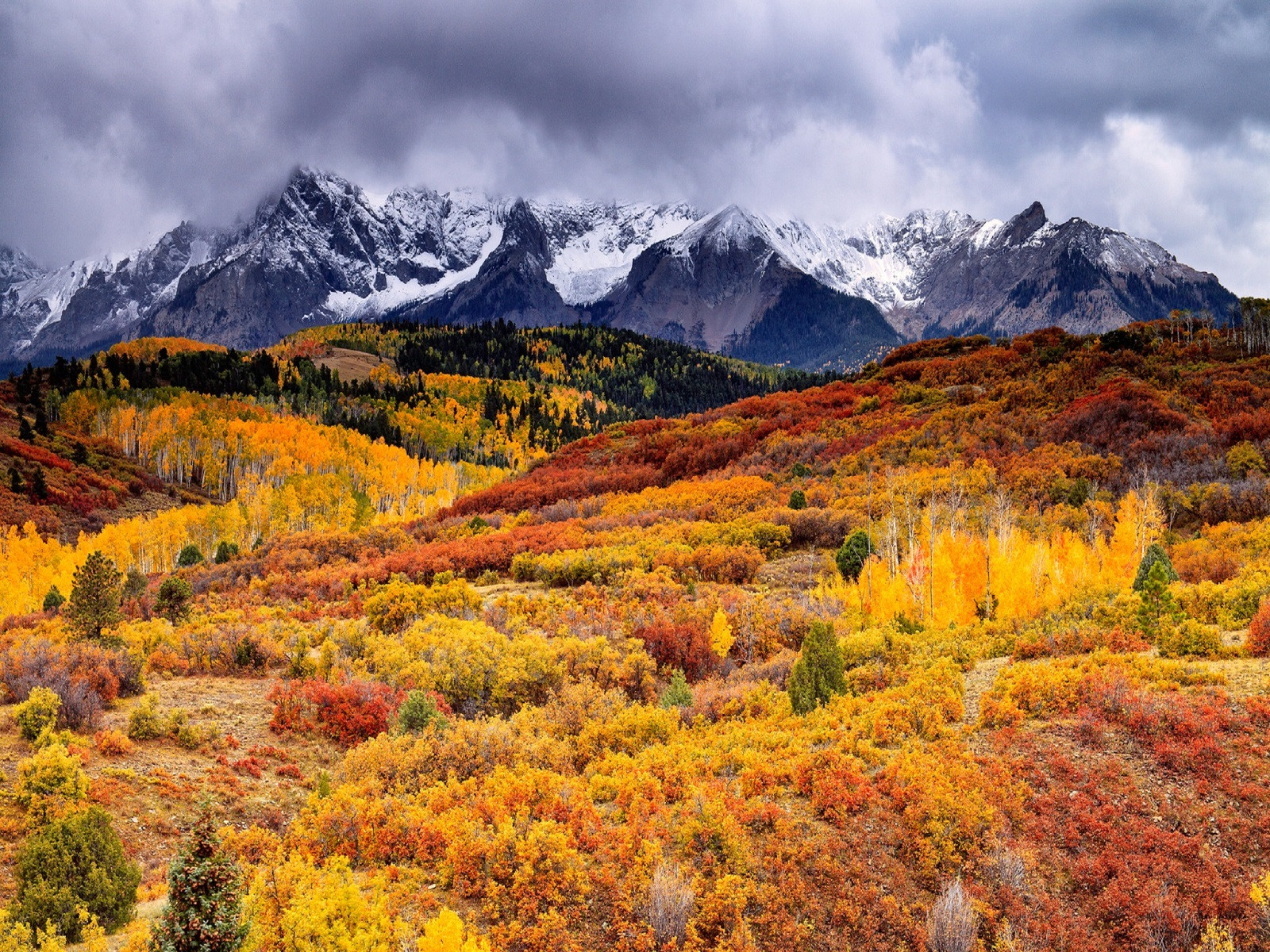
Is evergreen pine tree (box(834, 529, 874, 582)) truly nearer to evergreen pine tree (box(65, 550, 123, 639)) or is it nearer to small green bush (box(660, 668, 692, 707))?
small green bush (box(660, 668, 692, 707))

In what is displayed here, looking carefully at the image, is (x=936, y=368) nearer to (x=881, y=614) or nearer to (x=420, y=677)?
(x=881, y=614)

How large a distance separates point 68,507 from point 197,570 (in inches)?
2461

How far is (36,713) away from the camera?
11172 millimetres

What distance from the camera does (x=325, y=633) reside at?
18562mm

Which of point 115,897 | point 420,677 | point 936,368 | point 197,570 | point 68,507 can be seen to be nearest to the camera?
point 115,897

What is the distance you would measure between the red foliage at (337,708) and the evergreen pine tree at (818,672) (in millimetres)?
7326

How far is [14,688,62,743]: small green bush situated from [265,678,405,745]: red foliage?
328cm

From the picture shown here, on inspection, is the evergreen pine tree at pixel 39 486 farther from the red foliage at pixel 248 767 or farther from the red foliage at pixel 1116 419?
the red foliage at pixel 1116 419

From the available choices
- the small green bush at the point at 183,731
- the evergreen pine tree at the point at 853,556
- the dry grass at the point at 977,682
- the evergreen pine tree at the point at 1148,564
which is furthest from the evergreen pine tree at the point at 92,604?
the evergreen pine tree at the point at 1148,564

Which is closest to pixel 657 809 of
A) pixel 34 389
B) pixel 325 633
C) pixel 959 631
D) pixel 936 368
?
pixel 959 631

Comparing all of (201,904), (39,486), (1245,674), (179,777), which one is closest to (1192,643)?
(1245,674)

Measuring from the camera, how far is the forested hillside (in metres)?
6.72

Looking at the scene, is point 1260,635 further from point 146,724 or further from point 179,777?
point 146,724

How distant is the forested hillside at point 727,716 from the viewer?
6719 mm
